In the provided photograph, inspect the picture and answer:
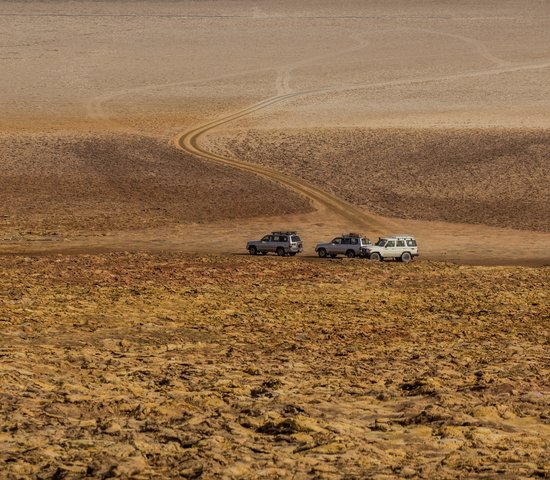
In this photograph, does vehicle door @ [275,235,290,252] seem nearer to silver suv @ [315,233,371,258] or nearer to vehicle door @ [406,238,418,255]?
silver suv @ [315,233,371,258]

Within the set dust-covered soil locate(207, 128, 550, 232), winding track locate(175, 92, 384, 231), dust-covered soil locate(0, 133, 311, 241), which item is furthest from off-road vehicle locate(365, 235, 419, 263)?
dust-covered soil locate(207, 128, 550, 232)

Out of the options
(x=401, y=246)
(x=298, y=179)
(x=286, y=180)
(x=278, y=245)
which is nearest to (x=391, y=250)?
(x=401, y=246)

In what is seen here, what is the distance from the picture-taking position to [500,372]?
70.6 feet

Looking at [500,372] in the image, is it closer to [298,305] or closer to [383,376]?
[383,376]

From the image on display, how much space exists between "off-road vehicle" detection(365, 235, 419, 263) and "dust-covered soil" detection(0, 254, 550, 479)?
10830mm

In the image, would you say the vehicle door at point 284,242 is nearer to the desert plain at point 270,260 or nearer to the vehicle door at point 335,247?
the vehicle door at point 335,247

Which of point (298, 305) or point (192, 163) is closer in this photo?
point (298, 305)

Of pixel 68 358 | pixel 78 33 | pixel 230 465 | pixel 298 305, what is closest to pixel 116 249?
pixel 298 305

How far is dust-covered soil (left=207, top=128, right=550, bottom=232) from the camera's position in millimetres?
61031

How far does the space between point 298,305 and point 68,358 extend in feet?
28.5

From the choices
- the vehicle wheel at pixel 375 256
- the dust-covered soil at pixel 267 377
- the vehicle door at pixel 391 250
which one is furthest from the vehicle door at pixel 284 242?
the dust-covered soil at pixel 267 377

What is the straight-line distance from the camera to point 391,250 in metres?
44.6

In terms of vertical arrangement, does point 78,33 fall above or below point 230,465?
above

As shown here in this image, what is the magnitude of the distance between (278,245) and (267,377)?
83.5ft
